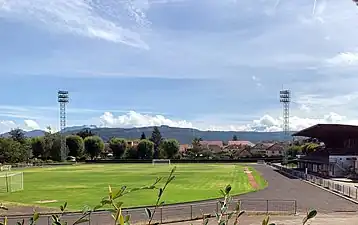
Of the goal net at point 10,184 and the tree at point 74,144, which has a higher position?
the tree at point 74,144

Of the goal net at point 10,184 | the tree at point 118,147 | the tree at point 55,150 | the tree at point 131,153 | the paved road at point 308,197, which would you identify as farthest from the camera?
the tree at point 118,147

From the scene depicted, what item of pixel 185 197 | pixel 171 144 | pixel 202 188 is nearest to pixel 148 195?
pixel 185 197

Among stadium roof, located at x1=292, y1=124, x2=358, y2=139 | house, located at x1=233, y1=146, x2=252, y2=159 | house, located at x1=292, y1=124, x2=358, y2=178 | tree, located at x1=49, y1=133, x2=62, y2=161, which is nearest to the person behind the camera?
house, located at x1=292, y1=124, x2=358, y2=178

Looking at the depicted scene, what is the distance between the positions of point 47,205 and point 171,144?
114378mm

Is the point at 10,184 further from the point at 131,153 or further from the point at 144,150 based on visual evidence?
the point at 131,153

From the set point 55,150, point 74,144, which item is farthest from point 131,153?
point 55,150

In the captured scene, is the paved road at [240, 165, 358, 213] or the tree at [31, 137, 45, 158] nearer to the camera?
the paved road at [240, 165, 358, 213]

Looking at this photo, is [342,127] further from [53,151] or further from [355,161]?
[53,151]

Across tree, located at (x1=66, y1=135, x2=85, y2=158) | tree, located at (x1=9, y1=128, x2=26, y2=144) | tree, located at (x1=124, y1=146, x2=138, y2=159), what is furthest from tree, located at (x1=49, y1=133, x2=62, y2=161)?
tree, located at (x1=124, y1=146, x2=138, y2=159)

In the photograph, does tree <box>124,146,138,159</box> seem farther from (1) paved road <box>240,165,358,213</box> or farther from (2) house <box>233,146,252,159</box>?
(1) paved road <box>240,165,358,213</box>

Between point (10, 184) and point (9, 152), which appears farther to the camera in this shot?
point (9, 152)

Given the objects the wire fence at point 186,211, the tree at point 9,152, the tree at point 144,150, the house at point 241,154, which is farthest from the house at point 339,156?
the tree at point 9,152

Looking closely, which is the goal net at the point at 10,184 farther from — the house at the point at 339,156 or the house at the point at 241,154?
the house at the point at 241,154

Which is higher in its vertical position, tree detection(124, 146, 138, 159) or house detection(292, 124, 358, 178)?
house detection(292, 124, 358, 178)
